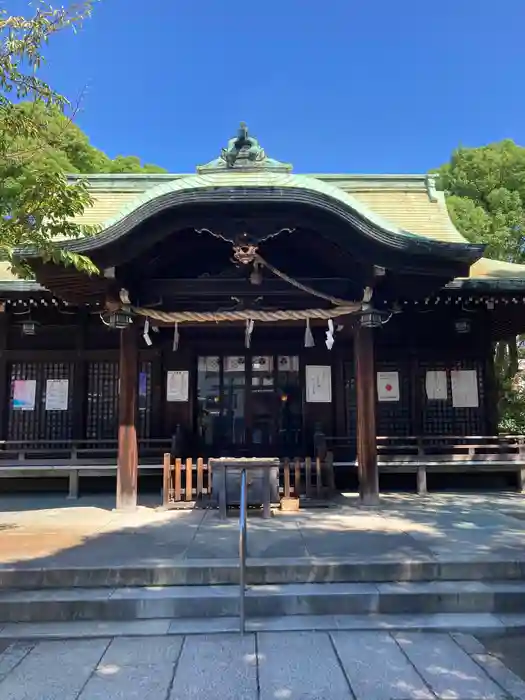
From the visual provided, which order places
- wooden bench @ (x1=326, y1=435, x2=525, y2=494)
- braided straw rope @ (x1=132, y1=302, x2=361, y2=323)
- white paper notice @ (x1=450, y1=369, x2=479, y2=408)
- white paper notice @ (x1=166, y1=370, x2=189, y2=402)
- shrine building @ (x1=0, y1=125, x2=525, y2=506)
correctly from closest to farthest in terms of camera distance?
shrine building @ (x1=0, y1=125, x2=525, y2=506)
braided straw rope @ (x1=132, y1=302, x2=361, y2=323)
wooden bench @ (x1=326, y1=435, x2=525, y2=494)
white paper notice @ (x1=450, y1=369, x2=479, y2=408)
white paper notice @ (x1=166, y1=370, x2=189, y2=402)

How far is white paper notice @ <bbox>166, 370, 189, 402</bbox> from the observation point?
10.5 meters

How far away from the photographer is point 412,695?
131 inches

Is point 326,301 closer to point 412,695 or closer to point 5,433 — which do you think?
point 412,695

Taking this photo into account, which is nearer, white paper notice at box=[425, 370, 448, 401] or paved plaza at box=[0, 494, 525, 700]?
paved plaza at box=[0, 494, 525, 700]

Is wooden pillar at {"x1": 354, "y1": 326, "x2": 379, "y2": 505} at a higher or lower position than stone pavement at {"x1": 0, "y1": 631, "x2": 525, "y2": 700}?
higher

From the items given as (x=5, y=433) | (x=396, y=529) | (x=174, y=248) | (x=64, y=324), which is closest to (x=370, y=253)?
(x=174, y=248)

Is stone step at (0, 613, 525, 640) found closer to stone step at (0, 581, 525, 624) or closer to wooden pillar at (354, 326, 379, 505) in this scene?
stone step at (0, 581, 525, 624)

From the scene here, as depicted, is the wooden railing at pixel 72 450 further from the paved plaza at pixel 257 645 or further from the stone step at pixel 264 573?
the stone step at pixel 264 573

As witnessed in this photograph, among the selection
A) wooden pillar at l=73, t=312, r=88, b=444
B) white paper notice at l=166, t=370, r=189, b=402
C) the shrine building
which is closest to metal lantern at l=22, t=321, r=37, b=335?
the shrine building

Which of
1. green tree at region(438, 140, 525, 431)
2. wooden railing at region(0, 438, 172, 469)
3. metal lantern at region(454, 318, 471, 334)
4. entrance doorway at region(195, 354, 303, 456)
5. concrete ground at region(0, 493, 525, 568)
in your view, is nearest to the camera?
concrete ground at region(0, 493, 525, 568)

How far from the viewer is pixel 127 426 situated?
8.15 m

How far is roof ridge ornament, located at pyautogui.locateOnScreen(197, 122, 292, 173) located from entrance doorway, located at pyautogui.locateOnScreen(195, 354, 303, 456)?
3.76 meters

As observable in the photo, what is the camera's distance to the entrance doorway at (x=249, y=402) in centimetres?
1059

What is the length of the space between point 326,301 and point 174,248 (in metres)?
2.61
